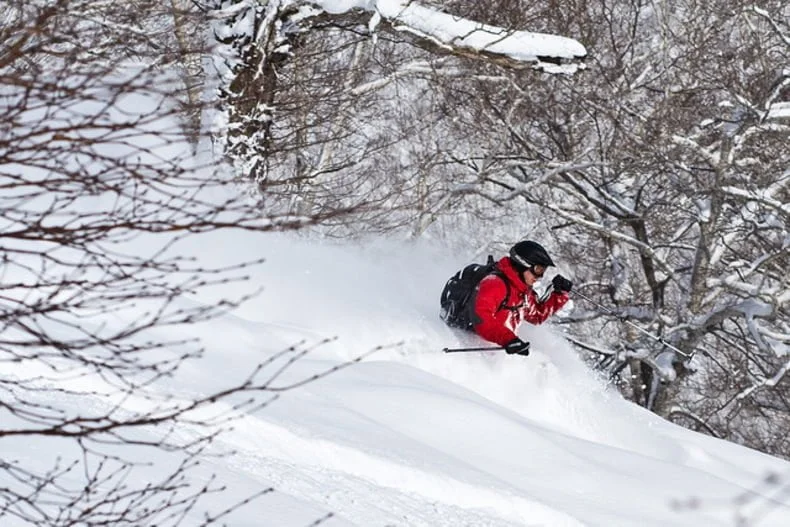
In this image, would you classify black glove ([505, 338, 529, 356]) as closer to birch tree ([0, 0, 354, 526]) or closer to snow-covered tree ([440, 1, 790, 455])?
birch tree ([0, 0, 354, 526])

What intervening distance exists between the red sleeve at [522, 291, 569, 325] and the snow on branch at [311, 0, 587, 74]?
2190mm

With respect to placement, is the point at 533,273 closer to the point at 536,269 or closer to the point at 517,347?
the point at 536,269

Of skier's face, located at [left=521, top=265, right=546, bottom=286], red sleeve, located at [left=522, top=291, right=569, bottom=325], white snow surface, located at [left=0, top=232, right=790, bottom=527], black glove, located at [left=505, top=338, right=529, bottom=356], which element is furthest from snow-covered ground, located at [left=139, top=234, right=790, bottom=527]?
skier's face, located at [left=521, top=265, right=546, bottom=286]

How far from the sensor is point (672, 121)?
1494cm

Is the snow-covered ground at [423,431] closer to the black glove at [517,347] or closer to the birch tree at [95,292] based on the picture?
the birch tree at [95,292]

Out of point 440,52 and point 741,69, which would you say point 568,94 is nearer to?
point 741,69

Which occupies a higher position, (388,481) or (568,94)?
(568,94)

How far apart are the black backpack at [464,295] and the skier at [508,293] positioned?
36 millimetres

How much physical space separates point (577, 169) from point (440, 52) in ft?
10.5

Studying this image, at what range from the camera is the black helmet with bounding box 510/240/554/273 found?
9.02 m

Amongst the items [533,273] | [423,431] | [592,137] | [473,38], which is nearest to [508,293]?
[533,273]

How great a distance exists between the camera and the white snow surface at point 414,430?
576cm

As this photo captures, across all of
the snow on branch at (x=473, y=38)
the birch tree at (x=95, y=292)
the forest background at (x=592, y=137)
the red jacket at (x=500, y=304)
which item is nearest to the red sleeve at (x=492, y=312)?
the red jacket at (x=500, y=304)

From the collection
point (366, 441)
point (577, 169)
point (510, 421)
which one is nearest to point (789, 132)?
point (577, 169)
